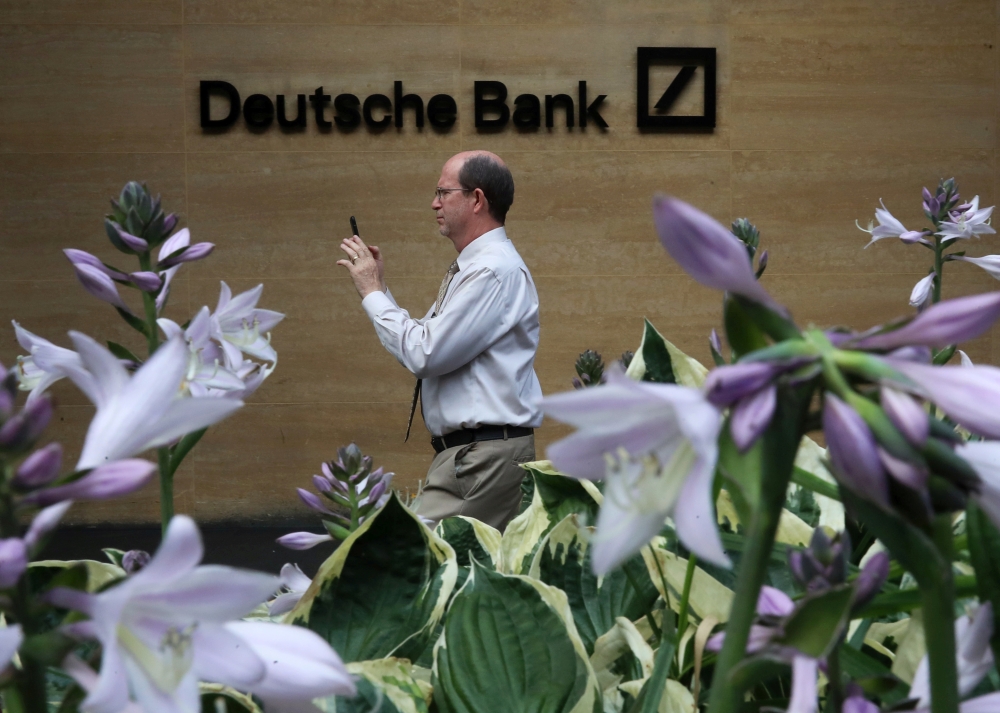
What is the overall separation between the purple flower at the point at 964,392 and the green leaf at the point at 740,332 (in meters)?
0.05

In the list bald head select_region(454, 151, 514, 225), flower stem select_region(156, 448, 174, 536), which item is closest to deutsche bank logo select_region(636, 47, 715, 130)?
bald head select_region(454, 151, 514, 225)

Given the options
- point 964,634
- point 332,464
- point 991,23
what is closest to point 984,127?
point 991,23

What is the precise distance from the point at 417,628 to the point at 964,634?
1.08 ft

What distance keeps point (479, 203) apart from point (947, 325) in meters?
2.90

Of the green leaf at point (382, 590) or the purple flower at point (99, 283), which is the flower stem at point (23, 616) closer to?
the green leaf at point (382, 590)

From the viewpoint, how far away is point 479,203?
10.2 feet

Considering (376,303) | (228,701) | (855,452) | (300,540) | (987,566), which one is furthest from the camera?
(376,303)

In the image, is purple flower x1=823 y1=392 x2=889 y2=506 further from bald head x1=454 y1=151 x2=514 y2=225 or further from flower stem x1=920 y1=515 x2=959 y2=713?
bald head x1=454 y1=151 x2=514 y2=225

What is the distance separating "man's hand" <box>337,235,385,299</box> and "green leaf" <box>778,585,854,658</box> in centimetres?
293

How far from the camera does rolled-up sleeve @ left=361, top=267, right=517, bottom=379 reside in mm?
2842

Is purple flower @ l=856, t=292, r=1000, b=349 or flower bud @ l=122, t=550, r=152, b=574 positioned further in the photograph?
flower bud @ l=122, t=550, r=152, b=574

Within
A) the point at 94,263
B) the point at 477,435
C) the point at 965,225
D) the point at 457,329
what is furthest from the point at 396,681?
the point at 477,435

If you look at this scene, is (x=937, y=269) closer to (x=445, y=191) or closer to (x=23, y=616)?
(x=23, y=616)

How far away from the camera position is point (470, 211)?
3.12 m
